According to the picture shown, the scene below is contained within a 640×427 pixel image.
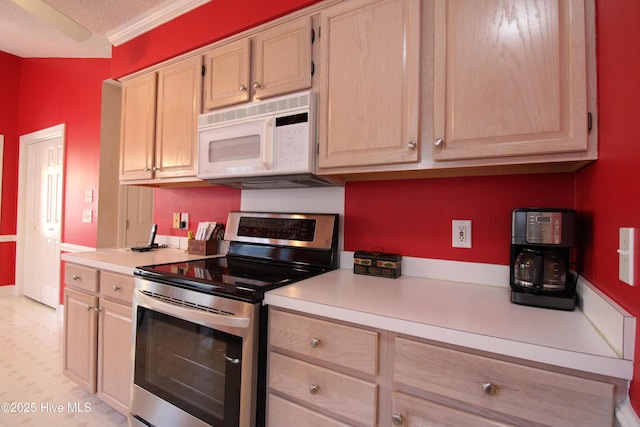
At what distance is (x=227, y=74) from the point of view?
1718mm

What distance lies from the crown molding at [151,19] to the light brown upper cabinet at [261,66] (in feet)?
1.40

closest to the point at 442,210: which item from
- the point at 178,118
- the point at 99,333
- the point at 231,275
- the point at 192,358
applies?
the point at 231,275

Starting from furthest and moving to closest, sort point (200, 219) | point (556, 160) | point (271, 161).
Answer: point (200, 219) → point (271, 161) → point (556, 160)

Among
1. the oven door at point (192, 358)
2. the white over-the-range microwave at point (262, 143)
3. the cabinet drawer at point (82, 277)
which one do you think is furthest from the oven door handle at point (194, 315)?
the white over-the-range microwave at point (262, 143)

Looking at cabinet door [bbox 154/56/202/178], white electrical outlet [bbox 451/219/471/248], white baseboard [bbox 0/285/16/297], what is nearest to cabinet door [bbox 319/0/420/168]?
white electrical outlet [bbox 451/219/471/248]

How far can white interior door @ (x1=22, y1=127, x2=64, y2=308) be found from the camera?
3.71m

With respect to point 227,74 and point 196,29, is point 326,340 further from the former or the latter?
point 196,29

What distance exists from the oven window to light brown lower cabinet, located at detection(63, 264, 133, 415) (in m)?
0.19

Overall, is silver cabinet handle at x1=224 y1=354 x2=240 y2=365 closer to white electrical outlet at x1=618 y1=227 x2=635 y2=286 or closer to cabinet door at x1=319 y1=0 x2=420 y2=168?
cabinet door at x1=319 y1=0 x2=420 y2=168

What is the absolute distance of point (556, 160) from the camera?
974 millimetres

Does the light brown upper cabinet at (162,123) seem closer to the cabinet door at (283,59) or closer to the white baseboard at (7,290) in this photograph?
the cabinet door at (283,59)

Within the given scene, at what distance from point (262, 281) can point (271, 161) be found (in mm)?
575

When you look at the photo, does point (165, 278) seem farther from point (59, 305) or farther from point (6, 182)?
point (6, 182)

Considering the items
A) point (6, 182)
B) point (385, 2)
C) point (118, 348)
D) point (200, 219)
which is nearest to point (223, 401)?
point (118, 348)
